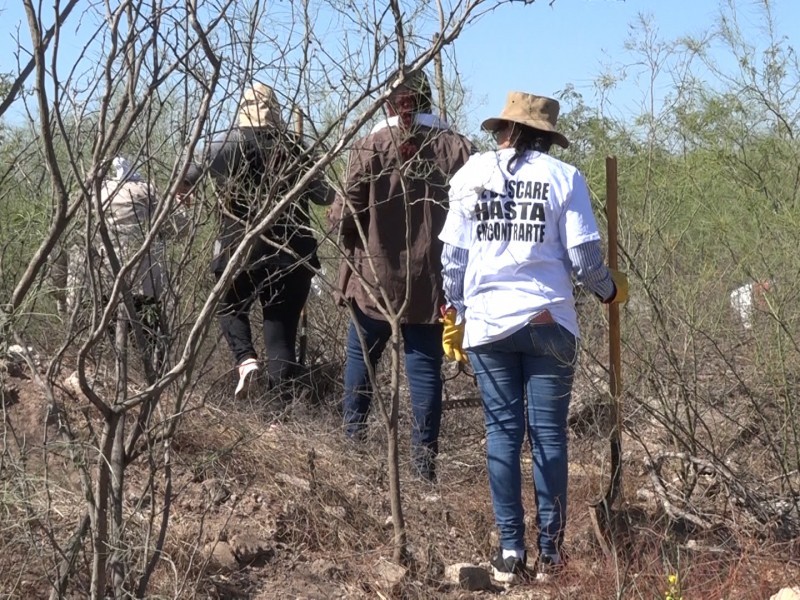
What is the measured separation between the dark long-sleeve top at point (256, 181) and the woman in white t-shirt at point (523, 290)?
1.90ft

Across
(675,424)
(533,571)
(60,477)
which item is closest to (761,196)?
(675,424)

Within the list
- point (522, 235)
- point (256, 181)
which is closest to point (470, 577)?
point (522, 235)

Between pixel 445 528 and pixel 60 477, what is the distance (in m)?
1.42

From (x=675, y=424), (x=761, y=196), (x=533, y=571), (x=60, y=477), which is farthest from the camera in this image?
(x=761, y=196)

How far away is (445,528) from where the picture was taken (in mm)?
4195

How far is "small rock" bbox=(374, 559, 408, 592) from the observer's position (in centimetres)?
364

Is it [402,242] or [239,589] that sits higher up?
[402,242]

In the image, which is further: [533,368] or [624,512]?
[624,512]

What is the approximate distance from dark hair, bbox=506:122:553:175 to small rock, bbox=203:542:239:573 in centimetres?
158

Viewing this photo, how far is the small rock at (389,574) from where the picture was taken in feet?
11.9

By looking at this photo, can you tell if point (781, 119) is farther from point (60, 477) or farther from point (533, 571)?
point (60, 477)

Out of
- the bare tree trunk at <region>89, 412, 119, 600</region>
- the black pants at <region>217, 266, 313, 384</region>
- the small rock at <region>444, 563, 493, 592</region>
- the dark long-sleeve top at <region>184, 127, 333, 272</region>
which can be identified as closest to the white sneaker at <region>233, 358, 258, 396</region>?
the black pants at <region>217, 266, 313, 384</region>

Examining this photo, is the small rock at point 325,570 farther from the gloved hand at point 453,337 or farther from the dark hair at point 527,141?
the dark hair at point 527,141

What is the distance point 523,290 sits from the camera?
3.70 m
